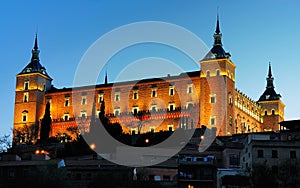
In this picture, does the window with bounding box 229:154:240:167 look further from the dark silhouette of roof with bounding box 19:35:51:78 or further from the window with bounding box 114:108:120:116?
the dark silhouette of roof with bounding box 19:35:51:78

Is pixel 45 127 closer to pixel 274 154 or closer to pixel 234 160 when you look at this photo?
pixel 234 160

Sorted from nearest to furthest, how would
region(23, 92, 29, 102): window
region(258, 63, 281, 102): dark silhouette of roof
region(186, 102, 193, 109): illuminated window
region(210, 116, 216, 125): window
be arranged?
region(210, 116, 216, 125): window < region(186, 102, 193, 109): illuminated window < region(23, 92, 29, 102): window < region(258, 63, 281, 102): dark silhouette of roof

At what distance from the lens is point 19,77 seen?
14062 cm

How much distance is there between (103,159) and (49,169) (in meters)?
13.7

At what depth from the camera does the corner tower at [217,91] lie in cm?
11488

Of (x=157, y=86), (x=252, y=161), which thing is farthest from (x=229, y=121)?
(x=252, y=161)

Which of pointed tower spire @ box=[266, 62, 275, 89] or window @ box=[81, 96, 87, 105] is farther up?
pointed tower spire @ box=[266, 62, 275, 89]

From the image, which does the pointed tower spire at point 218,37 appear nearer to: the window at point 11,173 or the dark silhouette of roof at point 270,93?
the dark silhouette of roof at point 270,93

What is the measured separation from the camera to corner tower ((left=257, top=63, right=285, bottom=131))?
142 m

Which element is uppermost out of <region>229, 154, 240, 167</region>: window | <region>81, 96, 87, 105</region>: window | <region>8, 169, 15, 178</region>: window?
<region>81, 96, 87, 105</region>: window

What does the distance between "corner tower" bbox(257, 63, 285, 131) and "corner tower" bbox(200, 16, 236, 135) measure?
23.4 meters

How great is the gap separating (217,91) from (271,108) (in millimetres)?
32939

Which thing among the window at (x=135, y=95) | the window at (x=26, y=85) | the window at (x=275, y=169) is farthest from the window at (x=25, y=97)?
the window at (x=275, y=169)

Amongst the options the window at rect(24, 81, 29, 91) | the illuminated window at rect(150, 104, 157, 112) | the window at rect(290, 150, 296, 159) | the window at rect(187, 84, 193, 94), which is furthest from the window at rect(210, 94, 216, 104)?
the window at rect(290, 150, 296, 159)
